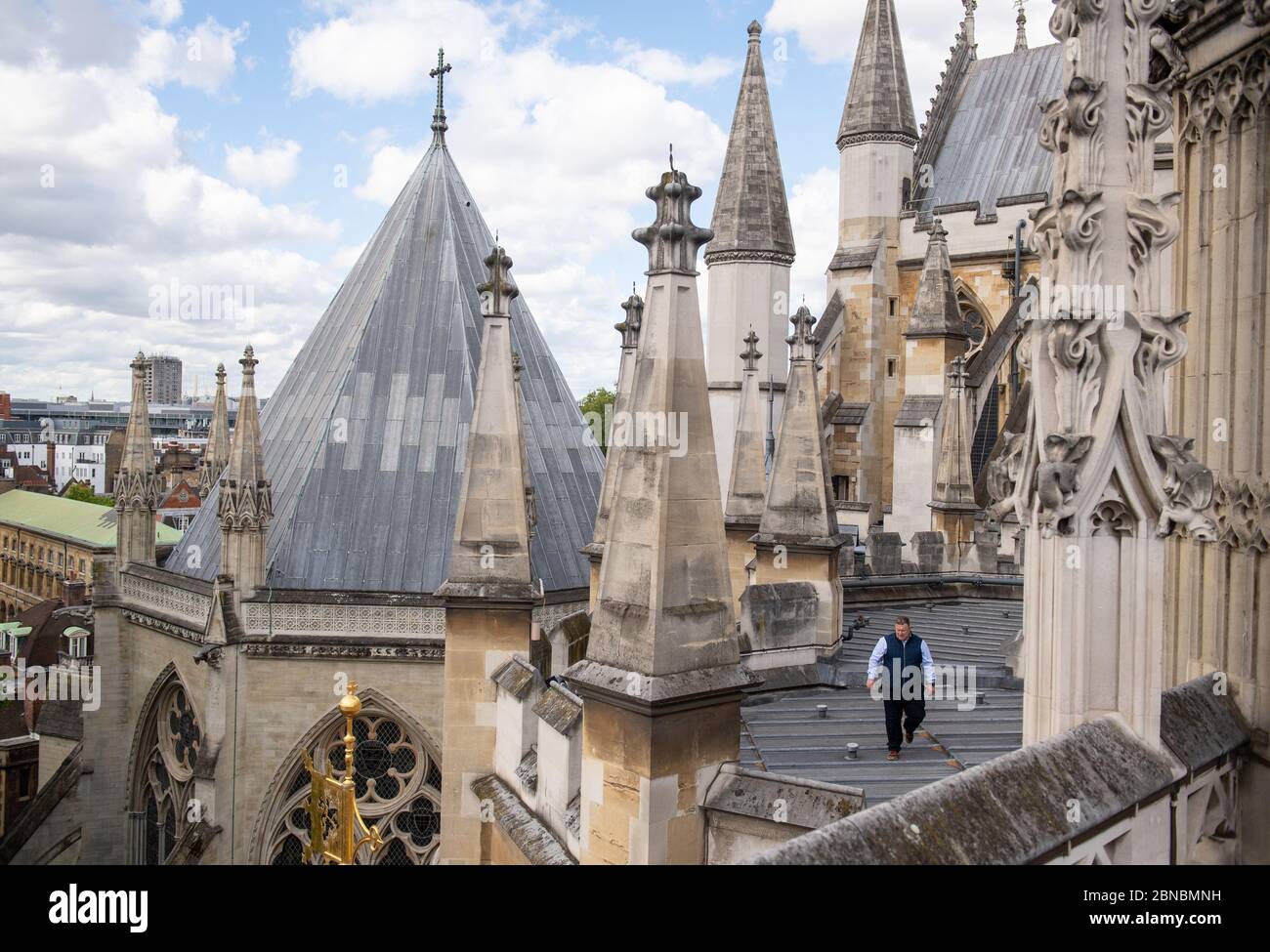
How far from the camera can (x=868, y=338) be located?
2936cm

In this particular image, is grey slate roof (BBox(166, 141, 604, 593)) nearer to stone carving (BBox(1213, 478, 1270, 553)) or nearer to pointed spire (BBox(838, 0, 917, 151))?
stone carving (BBox(1213, 478, 1270, 553))

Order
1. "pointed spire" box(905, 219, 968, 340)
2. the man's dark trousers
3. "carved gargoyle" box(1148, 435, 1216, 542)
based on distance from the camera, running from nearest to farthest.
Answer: "carved gargoyle" box(1148, 435, 1216, 542) < the man's dark trousers < "pointed spire" box(905, 219, 968, 340)

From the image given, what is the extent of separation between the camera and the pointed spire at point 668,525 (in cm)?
562

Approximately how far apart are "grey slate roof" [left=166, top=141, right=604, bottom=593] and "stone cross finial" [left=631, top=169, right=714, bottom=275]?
10902 mm

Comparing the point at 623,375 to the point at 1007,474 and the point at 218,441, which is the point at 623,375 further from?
the point at 218,441

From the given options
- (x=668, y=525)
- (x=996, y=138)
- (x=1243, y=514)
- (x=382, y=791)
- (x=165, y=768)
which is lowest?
(x=165, y=768)

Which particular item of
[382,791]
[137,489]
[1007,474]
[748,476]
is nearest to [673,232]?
[1007,474]

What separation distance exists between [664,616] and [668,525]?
19.0 inches

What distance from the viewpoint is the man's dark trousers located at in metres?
7.38

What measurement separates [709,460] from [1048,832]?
269cm

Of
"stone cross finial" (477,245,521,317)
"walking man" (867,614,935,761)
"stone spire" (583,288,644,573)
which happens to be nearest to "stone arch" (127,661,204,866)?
"stone spire" (583,288,644,573)

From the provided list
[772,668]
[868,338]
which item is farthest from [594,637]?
[868,338]

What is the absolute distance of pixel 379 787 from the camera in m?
15.3

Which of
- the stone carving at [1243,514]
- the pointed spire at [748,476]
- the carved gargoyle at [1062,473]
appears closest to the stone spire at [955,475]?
the pointed spire at [748,476]
